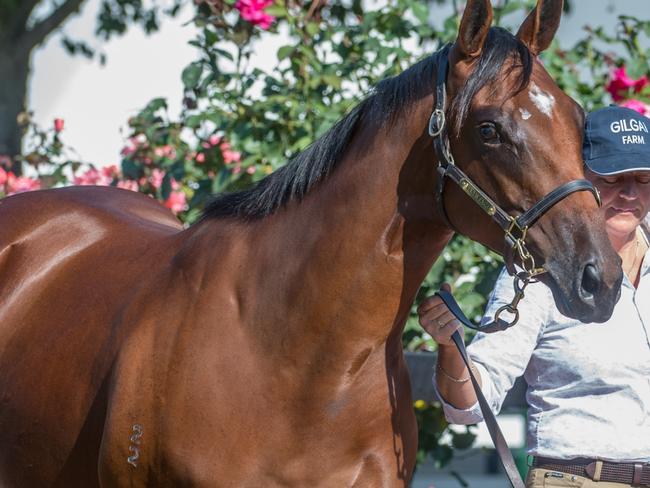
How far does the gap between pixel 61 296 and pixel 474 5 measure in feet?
5.21

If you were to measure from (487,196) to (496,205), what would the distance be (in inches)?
1.4

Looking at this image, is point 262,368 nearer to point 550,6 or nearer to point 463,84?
point 463,84

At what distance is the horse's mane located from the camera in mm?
2420

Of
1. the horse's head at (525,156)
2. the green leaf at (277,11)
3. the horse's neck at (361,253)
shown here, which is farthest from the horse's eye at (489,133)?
the green leaf at (277,11)

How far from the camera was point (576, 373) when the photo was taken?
8.64ft

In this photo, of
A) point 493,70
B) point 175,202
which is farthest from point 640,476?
point 175,202

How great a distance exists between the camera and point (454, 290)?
4082 mm

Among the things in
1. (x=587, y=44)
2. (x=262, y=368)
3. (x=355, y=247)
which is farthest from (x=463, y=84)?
(x=587, y=44)

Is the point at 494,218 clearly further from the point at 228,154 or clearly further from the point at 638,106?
the point at 228,154

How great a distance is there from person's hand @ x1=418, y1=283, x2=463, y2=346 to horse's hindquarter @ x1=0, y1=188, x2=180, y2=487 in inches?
31.9

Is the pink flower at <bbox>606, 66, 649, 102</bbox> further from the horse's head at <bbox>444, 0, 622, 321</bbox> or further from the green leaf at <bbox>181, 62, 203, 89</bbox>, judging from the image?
the horse's head at <bbox>444, 0, 622, 321</bbox>

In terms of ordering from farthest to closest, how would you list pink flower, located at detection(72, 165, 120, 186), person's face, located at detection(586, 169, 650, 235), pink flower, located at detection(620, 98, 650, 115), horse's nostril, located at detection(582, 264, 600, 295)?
1. pink flower, located at detection(72, 165, 120, 186)
2. pink flower, located at detection(620, 98, 650, 115)
3. person's face, located at detection(586, 169, 650, 235)
4. horse's nostril, located at detection(582, 264, 600, 295)

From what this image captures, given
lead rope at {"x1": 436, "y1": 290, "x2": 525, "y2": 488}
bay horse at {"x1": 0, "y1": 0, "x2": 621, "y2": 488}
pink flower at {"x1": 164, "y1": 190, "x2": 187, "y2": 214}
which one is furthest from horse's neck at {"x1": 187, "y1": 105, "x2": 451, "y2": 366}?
pink flower at {"x1": 164, "y1": 190, "x2": 187, "y2": 214}

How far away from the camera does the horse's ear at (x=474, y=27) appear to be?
2.42 metres
